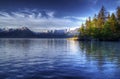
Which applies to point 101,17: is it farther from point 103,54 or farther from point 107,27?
point 103,54

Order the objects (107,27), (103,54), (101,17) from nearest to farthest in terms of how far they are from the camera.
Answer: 1. (103,54)
2. (107,27)
3. (101,17)

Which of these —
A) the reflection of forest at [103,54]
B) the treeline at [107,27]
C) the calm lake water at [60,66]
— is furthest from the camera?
the treeline at [107,27]

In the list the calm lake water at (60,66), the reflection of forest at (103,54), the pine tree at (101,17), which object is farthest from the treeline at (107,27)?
the calm lake water at (60,66)

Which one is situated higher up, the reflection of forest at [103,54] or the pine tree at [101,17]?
the pine tree at [101,17]

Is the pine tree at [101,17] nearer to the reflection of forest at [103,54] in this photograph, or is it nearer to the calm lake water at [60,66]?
the reflection of forest at [103,54]

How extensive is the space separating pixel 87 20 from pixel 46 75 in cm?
16325

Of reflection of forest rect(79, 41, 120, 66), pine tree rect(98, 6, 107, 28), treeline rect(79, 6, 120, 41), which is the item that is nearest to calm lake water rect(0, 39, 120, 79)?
reflection of forest rect(79, 41, 120, 66)

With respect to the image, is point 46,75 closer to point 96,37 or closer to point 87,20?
point 96,37

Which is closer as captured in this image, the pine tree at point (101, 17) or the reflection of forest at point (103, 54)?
the reflection of forest at point (103, 54)

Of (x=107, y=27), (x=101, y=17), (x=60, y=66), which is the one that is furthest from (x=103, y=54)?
(x=101, y=17)

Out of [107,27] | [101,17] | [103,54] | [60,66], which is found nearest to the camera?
[60,66]

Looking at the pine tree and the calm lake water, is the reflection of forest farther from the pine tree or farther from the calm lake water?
the pine tree

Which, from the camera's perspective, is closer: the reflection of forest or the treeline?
the reflection of forest

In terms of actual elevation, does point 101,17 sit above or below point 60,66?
above
